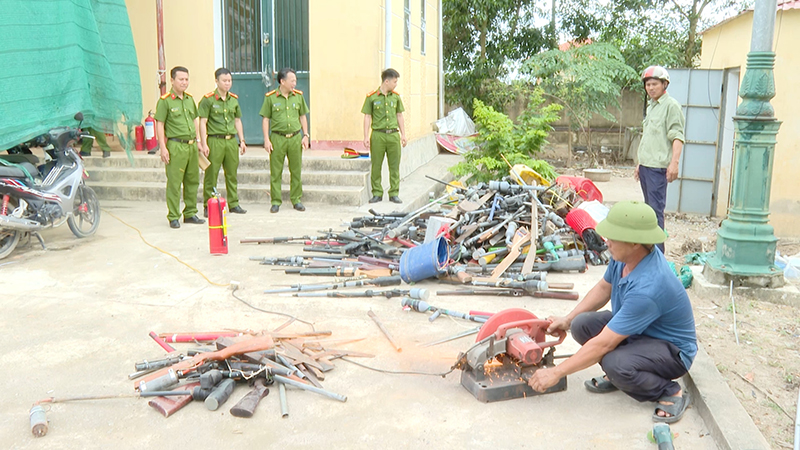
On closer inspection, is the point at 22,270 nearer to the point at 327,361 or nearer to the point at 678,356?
the point at 327,361

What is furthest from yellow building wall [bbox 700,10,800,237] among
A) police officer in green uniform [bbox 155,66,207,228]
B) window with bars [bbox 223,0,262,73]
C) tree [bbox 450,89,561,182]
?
police officer in green uniform [bbox 155,66,207,228]

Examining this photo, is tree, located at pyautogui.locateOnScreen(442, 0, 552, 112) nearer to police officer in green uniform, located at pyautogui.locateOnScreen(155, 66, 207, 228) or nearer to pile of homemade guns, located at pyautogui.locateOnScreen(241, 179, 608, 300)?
pile of homemade guns, located at pyautogui.locateOnScreen(241, 179, 608, 300)

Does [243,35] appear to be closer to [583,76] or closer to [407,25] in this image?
[407,25]

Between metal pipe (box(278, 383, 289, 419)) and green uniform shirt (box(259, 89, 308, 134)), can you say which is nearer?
metal pipe (box(278, 383, 289, 419))

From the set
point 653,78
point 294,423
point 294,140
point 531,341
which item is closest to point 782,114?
point 653,78

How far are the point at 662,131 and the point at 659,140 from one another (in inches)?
3.6

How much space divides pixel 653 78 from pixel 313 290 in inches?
149

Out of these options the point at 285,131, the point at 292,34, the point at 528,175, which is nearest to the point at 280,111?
the point at 285,131

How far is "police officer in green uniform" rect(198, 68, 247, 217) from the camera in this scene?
28.7ft

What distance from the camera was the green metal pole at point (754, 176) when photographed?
5.46 m

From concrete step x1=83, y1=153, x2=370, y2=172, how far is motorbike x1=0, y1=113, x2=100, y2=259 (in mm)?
2571

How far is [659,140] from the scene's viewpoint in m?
6.60

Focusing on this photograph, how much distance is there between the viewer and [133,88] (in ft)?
29.0

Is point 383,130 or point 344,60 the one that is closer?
point 383,130
